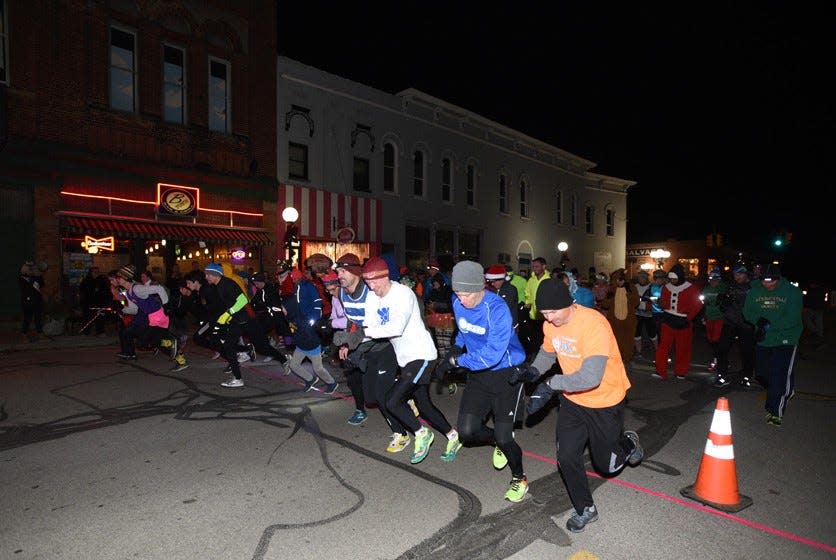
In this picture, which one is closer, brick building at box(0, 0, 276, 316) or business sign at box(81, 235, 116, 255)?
brick building at box(0, 0, 276, 316)

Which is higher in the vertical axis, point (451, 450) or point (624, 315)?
point (624, 315)

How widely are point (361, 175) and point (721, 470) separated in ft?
63.2

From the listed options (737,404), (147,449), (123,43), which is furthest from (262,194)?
(737,404)

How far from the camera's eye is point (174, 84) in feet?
56.3

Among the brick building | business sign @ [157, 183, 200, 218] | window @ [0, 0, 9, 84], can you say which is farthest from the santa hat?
window @ [0, 0, 9, 84]

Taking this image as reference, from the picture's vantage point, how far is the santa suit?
909cm

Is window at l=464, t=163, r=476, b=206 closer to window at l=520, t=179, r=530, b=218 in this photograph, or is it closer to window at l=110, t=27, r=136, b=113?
window at l=520, t=179, r=530, b=218

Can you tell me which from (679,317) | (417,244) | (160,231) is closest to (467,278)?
(679,317)

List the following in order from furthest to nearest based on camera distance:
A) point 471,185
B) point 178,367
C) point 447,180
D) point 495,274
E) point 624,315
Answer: point 471,185 → point 447,180 → point 624,315 → point 178,367 → point 495,274

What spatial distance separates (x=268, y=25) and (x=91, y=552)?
19516 millimetres

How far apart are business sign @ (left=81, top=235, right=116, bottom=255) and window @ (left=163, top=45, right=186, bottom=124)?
169 inches

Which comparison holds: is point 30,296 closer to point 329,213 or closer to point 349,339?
point 329,213

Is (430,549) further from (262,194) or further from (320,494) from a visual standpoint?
(262,194)

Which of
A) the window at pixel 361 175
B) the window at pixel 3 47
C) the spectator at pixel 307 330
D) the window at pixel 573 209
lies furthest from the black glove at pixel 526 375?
the window at pixel 573 209
